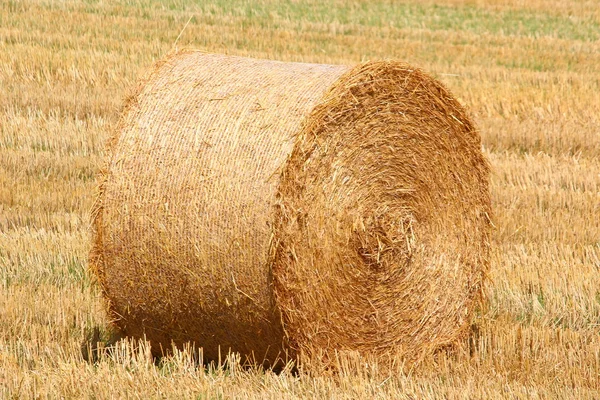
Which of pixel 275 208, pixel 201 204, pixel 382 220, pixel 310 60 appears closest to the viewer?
pixel 275 208

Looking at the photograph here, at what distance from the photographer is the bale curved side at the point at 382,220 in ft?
16.9

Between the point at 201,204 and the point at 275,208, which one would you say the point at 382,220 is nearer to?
the point at 275,208

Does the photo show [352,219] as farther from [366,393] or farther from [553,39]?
[553,39]

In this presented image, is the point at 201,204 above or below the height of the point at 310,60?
below

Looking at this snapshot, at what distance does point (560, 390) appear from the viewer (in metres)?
4.92

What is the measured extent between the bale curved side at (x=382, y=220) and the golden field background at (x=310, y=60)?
0.85 feet

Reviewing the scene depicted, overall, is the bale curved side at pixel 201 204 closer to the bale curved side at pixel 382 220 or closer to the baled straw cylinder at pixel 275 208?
the baled straw cylinder at pixel 275 208

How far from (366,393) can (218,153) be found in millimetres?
1408

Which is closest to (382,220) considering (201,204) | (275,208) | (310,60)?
(275,208)

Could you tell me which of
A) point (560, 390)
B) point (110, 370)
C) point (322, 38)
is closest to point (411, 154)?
point (560, 390)

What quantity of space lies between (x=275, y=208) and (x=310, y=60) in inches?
414

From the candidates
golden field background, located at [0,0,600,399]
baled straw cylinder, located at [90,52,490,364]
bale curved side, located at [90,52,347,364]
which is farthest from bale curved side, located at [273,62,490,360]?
golden field background, located at [0,0,600,399]

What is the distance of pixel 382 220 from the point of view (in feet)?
18.8

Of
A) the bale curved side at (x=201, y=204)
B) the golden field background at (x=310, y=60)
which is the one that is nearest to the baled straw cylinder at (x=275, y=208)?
the bale curved side at (x=201, y=204)
